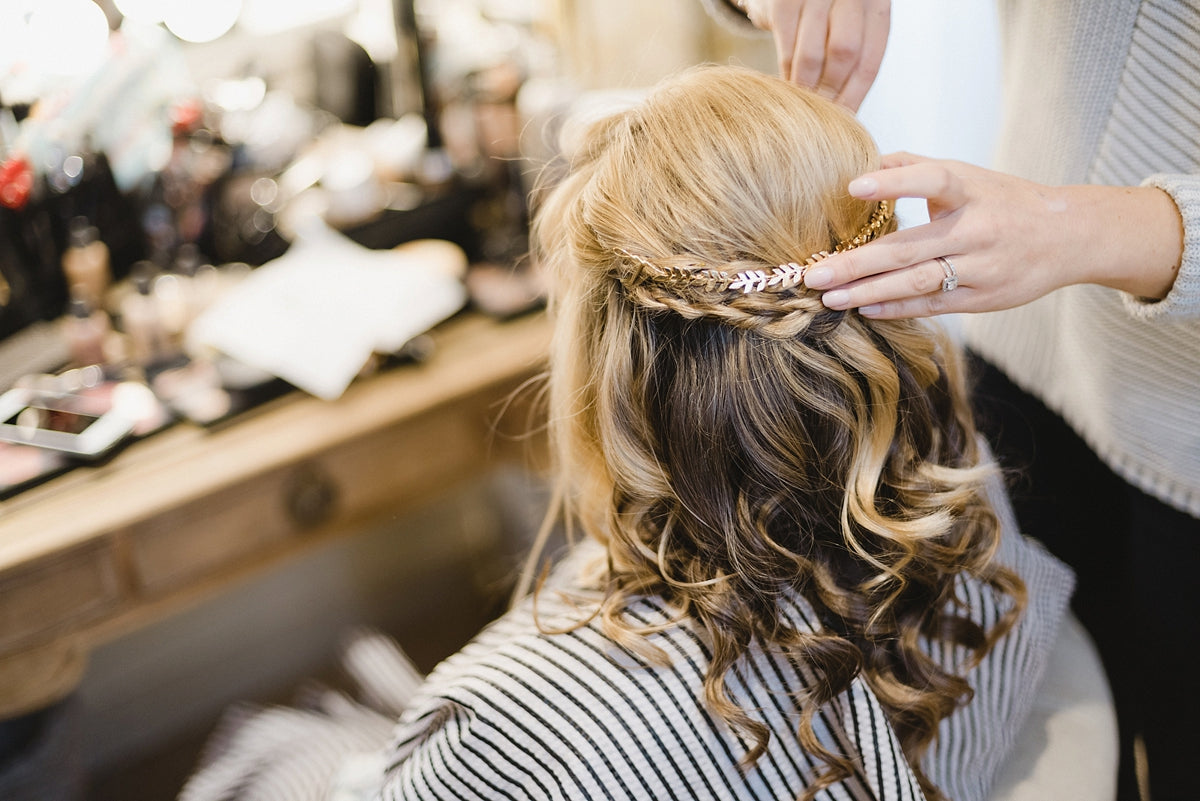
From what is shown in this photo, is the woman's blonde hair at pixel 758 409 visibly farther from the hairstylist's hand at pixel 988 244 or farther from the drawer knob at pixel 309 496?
the drawer knob at pixel 309 496

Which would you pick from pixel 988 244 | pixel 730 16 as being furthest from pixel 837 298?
pixel 730 16

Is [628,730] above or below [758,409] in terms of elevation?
below

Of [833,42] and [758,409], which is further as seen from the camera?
[833,42]

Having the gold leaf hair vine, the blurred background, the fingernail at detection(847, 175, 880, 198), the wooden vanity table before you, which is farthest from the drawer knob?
the fingernail at detection(847, 175, 880, 198)

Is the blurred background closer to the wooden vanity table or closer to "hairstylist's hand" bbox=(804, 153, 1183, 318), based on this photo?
the wooden vanity table

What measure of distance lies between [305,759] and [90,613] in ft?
1.05

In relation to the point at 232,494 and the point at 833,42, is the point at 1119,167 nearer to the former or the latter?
the point at 833,42

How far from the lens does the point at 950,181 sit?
1.95 feet

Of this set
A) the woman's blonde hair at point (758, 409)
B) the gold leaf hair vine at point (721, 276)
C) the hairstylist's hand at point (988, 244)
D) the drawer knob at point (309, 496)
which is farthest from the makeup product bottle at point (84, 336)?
the hairstylist's hand at point (988, 244)

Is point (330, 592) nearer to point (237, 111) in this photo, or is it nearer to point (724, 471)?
→ point (237, 111)

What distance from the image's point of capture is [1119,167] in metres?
0.84

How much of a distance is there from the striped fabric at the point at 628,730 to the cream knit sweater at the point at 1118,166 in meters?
0.40

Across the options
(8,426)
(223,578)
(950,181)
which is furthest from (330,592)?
(950,181)

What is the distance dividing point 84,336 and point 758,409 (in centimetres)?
99
